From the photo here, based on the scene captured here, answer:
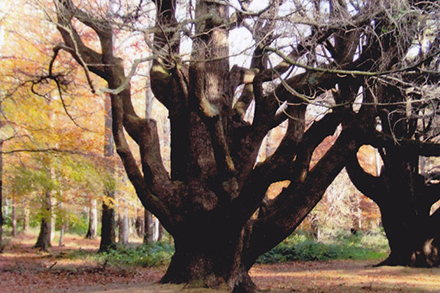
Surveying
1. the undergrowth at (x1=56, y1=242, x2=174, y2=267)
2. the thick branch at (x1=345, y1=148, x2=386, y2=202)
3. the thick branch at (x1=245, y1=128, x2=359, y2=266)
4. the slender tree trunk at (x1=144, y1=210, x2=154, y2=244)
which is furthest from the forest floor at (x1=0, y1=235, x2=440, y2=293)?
the slender tree trunk at (x1=144, y1=210, x2=154, y2=244)

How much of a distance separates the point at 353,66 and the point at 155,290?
5.13 metres

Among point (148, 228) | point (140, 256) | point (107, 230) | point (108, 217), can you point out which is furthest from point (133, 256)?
point (148, 228)

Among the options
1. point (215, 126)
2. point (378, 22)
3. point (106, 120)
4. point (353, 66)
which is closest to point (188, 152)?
point (215, 126)

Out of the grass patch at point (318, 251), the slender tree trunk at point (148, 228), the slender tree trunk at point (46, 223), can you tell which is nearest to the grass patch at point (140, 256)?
the slender tree trunk at point (148, 228)

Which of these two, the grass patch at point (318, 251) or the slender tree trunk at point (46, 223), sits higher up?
the slender tree trunk at point (46, 223)

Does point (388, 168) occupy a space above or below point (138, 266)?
above

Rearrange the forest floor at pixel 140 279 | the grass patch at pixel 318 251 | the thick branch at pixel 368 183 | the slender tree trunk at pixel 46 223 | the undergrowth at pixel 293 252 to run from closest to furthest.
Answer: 1. the forest floor at pixel 140 279
2. the thick branch at pixel 368 183
3. the undergrowth at pixel 293 252
4. the slender tree trunk at pixel 46 223
5. the grass patch at pixel 318 251

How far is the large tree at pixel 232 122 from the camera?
664 centimetres

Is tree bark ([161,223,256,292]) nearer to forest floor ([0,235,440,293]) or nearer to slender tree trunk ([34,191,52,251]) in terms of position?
forest floor ([0,235,440,293])

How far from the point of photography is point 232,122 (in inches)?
311

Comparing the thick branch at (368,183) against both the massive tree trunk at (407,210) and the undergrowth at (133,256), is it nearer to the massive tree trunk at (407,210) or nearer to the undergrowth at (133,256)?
the massive tree trunk at (407,210)

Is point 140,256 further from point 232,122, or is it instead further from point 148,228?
point 232,122

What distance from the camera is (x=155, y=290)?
22.0ft

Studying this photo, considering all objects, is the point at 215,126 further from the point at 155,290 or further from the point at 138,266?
the point at 138,266
